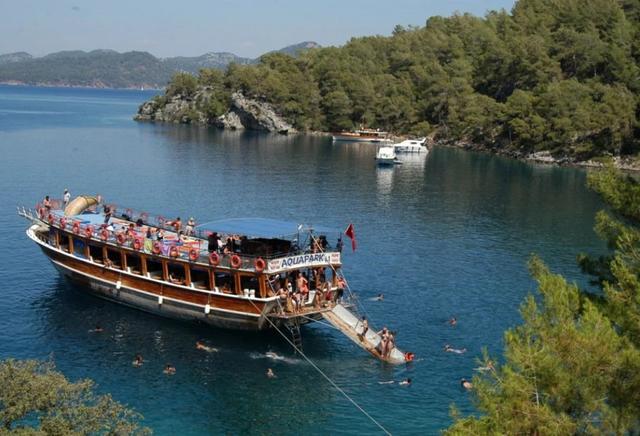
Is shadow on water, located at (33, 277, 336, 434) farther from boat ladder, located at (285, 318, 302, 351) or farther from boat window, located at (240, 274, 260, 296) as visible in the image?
boat window, located at (240, 274, 260, 296)

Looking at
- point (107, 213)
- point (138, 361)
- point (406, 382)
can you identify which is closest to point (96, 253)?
point (107, 213)

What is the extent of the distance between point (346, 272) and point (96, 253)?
18.5m

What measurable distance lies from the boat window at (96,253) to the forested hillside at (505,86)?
97.7 m

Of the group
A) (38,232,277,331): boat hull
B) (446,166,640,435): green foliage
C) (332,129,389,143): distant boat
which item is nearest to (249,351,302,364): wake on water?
(38,232,277,331): boat hull

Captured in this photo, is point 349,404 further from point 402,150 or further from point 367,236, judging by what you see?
point 402,150

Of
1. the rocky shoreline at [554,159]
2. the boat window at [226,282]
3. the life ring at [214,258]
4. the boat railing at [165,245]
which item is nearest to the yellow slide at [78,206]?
the boat railing at [165,245]

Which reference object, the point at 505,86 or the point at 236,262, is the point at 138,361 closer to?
the point at 236,262

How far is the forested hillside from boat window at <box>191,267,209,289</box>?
9654 centimetres

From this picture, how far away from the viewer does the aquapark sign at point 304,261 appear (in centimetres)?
4000

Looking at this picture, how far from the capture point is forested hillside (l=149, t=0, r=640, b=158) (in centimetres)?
12975

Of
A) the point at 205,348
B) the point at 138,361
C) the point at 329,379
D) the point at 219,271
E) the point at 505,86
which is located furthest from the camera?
the point at 505,86

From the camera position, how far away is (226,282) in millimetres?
42719

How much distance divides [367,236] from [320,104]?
4926 inches

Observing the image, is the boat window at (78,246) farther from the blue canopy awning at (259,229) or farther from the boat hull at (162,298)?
the blue canopy awning at (259,229)
